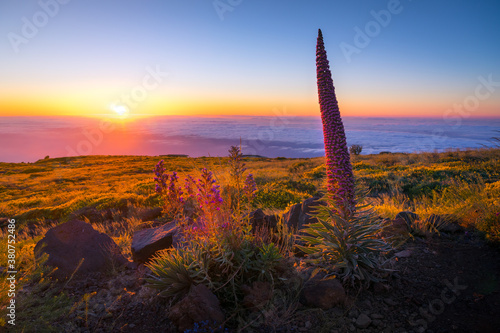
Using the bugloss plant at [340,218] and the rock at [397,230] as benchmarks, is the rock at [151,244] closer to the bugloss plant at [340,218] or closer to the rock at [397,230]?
the bugloss plant at [340,218]

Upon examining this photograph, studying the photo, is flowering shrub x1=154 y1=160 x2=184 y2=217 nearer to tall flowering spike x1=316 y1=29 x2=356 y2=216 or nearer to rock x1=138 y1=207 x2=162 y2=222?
tall flowering spike x1=316 y1=29 x2=356 y2=216

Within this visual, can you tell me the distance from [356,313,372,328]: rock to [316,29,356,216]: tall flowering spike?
115 cm

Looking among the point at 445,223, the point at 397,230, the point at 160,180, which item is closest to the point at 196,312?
the point at 160,180

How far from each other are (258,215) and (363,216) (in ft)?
6.98

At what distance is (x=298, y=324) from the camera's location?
127 inches

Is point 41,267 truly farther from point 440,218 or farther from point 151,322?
point 440,218

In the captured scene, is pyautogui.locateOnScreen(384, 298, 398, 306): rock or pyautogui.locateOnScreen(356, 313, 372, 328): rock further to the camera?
pyautogui.locateOnScreen(384, 298, 398, 306): rock

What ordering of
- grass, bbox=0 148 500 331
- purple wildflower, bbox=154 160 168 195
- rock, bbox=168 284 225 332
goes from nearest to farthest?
rock, bbox=168 284 225 332, purple wildflower, bbox=154 160 168 195, grass, bbox=0 148 500 331

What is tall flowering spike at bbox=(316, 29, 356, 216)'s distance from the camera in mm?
3572

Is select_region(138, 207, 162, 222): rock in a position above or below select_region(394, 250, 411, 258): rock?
below

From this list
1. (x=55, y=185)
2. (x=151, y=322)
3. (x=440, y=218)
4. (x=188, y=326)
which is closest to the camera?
(x=188, y=326)

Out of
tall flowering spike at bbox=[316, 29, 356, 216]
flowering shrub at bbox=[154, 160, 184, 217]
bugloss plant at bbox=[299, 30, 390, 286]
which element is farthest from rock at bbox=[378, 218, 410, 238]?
flowering shrub at bbox=[154, 160, 184, 217]

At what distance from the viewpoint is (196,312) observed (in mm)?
3129

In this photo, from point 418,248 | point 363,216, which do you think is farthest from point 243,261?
point 418,248
